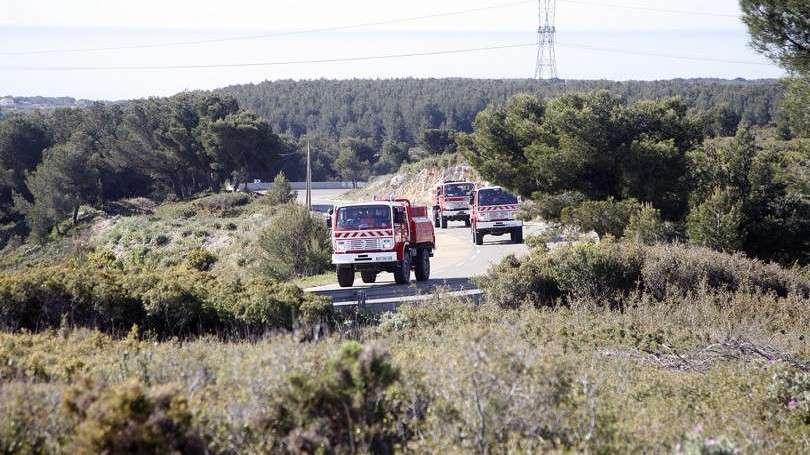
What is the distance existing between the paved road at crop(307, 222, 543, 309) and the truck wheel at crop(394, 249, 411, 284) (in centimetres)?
22

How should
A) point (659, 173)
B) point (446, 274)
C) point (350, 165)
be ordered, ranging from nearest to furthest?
point (446, 274), point (659, 173), point (350, 165)

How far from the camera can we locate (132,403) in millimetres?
5859

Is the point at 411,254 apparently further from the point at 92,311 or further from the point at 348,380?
the point at 348,380

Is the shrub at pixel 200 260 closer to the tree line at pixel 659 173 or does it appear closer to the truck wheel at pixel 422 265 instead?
the truck wheel at pixel 422 265

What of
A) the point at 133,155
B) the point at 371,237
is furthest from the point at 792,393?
the point at 133,155

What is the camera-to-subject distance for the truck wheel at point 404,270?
22527 mm

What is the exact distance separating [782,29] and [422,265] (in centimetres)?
1015

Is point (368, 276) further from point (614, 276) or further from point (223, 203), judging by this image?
point (223, 203)

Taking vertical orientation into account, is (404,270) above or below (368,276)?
above

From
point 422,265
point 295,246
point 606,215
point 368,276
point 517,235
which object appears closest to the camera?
point 422,265

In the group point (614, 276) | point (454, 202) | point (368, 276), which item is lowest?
point (368, 276)

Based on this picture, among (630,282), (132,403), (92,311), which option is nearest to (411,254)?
(630,282)

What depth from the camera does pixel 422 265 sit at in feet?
79.4

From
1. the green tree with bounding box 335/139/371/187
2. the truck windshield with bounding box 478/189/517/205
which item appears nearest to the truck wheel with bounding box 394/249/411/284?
the truck windshield with bounding box 478/189/517/205
